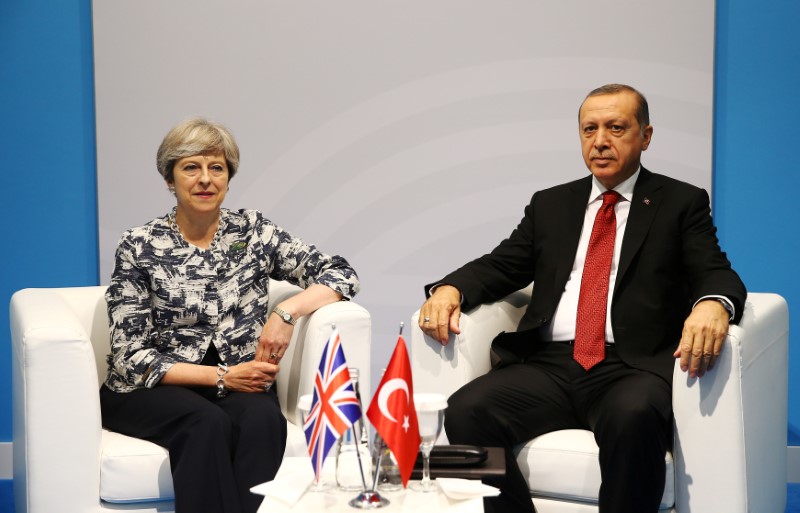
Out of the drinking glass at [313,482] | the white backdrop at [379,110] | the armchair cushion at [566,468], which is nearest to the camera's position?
the drinking glass at [313,482]

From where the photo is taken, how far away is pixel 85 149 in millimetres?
3906

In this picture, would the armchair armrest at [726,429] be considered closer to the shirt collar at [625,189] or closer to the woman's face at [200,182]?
the shirt collar at [625,189]

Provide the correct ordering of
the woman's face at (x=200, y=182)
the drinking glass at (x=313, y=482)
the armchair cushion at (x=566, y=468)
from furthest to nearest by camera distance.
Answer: the woman's face at (x=200, y=182)
the armchair cushion at (x=566, y=468)
the drinking glass at (x=313, y=482)

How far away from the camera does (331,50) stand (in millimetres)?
3854

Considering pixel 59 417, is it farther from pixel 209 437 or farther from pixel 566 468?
pixel 566 468

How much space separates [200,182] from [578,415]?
53.2 inches

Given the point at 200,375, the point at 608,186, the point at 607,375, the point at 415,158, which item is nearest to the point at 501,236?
the point at 415,158

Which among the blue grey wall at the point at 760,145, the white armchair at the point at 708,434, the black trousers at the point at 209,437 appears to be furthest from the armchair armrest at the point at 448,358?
the blue grey wall at the point at 760,145

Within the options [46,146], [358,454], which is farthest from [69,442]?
[46,146]

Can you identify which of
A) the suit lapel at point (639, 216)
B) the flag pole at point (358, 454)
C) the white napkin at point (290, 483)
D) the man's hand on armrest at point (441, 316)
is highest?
the suit lapel at point (639, 216)

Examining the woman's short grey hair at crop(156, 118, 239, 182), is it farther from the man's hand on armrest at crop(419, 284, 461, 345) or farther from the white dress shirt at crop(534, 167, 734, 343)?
the white dress shirt at crop(534, 167, 734, 343)

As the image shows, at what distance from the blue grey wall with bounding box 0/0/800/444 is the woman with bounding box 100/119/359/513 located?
3.94 ft

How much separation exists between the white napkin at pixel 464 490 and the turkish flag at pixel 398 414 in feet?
0.29

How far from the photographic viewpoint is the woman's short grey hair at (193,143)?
112 inches
